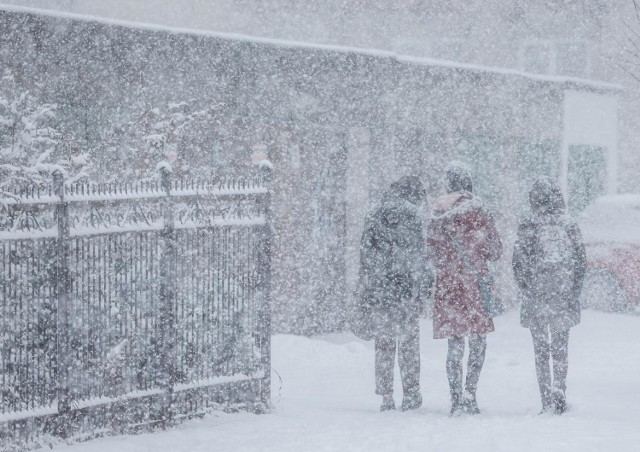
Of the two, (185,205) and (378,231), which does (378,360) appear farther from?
(185,205)

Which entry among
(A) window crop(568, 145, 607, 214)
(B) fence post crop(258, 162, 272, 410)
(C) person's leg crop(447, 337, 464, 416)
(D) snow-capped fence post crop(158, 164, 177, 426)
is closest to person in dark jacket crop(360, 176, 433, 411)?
(C) person's leg crop(447, 337, 464, 416)

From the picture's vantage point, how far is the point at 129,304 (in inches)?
281

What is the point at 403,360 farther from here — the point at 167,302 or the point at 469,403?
the point at 167,302

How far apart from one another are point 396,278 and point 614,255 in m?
7.58

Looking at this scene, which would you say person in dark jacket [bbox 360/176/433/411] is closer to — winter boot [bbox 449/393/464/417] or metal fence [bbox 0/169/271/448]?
winter boot [bbox 449/393/464/417]

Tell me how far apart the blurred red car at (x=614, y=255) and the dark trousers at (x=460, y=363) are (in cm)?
724

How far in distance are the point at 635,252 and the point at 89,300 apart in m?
9.78

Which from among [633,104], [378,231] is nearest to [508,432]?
[378,231]

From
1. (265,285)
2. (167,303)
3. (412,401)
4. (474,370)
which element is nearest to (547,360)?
(474,370)

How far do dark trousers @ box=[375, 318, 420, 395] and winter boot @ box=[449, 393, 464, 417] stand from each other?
40cm

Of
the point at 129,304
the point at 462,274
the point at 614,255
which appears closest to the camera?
the point at 129,304

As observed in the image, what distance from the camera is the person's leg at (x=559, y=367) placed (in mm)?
7785

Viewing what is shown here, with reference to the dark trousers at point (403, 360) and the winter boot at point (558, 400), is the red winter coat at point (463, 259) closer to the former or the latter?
the dark trousers at point (403, 360)

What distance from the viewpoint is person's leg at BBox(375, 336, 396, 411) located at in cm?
800
